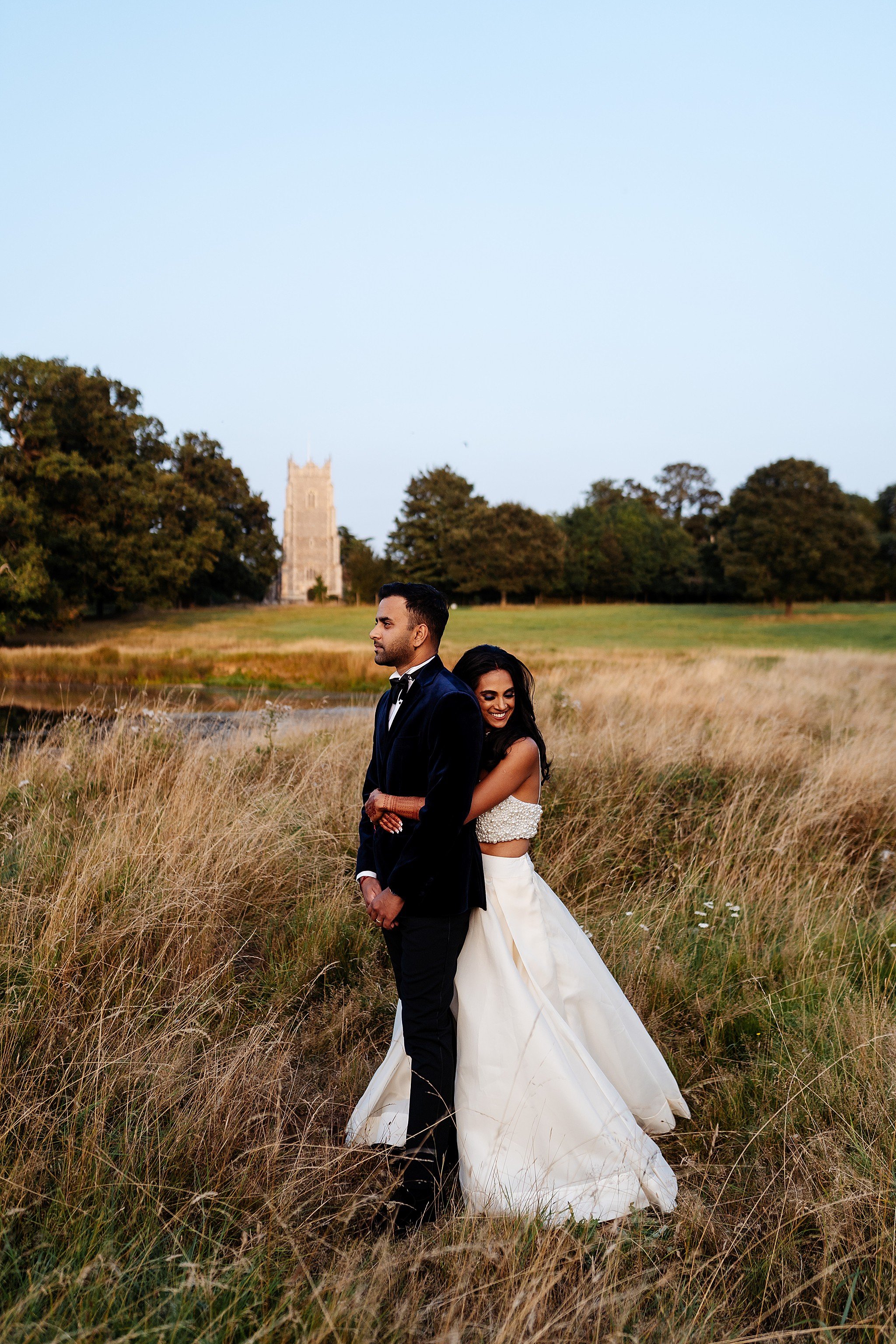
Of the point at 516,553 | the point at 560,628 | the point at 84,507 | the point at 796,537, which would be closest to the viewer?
the point at 84,507

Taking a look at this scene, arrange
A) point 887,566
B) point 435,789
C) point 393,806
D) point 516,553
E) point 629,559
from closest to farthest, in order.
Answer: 1. point 435,789
2. point 393,806
3. point 887,566
4. point 516,553
5. point 629,559

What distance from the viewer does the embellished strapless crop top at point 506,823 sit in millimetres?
2652

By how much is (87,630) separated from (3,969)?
34.8 metres

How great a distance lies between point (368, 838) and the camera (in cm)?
275

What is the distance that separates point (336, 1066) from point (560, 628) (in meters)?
40.6

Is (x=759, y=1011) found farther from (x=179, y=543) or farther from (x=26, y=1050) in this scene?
(x=179, y=543)

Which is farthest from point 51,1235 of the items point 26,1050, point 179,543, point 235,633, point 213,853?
point 179,543

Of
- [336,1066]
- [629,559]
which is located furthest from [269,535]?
[336,1066]

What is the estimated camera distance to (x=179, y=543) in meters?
37.6

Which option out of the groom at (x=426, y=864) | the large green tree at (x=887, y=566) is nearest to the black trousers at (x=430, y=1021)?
the groom at (x=426, y=864)

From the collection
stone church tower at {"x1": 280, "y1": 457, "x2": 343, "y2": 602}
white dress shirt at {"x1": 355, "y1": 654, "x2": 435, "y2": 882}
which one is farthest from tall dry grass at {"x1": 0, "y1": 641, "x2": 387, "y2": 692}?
stone church tower at {"x1": 280, "y1": 457, "x2": 343, "y2": 602}

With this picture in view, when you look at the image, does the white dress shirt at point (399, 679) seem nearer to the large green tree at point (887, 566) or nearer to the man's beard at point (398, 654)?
the man's beard at point (398, 654)

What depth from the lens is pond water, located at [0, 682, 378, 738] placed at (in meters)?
8.90

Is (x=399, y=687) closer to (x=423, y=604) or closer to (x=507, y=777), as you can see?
(x=423, y=604)
